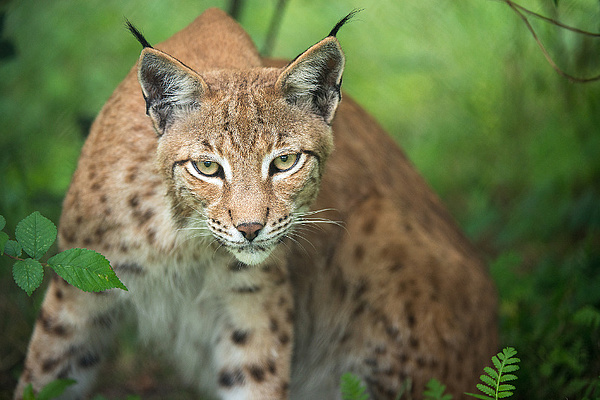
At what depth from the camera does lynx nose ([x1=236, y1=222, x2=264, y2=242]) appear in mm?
2484

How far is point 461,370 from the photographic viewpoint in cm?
361

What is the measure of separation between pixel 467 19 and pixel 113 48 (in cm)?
345

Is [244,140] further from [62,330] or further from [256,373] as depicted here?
[62,330]

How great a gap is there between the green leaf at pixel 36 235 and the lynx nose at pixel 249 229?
67cm

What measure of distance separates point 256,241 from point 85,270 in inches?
25.0

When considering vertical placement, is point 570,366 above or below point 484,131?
below

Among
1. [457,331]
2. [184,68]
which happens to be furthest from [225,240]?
[457,331]

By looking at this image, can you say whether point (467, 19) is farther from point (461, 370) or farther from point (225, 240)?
point (225, 240)

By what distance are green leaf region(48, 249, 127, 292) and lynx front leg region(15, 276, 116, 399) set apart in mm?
695

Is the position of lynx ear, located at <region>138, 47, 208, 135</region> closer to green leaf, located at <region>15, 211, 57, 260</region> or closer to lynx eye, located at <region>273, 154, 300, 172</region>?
lynx eye, located at <region>273, 154, 300, 172</region>

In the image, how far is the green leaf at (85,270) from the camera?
2352mm

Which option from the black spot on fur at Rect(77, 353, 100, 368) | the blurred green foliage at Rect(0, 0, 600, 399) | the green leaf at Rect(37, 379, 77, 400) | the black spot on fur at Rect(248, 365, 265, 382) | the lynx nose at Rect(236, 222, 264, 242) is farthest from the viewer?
the blurred green foliage at Rect(0, 0, 600, 399)

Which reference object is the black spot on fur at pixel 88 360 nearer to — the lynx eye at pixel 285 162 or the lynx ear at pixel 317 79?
the lynx eye at pixel 285 162

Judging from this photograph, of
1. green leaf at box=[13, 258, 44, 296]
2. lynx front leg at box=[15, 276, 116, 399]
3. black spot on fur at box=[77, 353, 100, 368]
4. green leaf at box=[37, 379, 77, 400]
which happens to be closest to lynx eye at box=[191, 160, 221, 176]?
green leaf at box=[13, 258, 44, 296]
